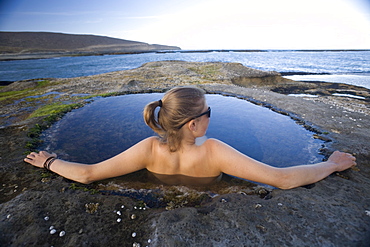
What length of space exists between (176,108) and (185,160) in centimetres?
89

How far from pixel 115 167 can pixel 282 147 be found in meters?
3.37

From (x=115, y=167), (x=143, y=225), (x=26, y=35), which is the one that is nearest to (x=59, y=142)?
(x=115, y=167)

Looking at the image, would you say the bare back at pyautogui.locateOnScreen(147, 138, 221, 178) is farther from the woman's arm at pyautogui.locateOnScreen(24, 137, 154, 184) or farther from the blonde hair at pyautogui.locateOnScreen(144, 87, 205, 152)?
the blonde hair at pyautogui.locateOnScreen(144, 87, 205, 152)

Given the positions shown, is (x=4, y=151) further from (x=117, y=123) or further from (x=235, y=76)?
(x=235, y=76)

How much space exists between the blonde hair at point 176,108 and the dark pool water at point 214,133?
1.87 m

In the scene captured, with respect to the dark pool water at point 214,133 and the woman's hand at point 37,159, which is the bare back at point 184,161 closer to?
the dark pool water at point 214,133

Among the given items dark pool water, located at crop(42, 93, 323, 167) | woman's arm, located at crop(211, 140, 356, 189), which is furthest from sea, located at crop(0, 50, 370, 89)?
woman's arm, located at crop(211, 140, 356, 189)

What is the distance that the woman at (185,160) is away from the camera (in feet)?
8.22

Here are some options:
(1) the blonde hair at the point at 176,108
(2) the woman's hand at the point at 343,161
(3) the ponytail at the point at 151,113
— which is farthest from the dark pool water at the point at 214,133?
(1) the blonde hair at the point at 176,108

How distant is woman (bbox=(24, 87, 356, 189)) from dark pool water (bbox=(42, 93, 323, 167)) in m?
0.69

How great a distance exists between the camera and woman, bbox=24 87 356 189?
8.22 feet

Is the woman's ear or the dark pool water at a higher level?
the woman's ear

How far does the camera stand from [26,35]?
92750 mm

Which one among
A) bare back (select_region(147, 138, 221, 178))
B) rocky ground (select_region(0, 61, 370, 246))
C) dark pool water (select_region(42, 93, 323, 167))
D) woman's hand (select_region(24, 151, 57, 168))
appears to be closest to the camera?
Answer: rocky ground (select_region(0, 61, 370, 246))
